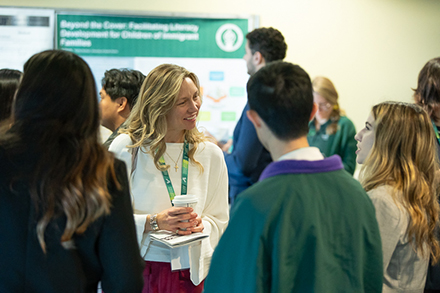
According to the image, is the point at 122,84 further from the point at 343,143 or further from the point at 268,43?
the point at 343,143

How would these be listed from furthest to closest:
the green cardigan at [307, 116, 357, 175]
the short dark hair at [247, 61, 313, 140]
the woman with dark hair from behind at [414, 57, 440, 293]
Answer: the green cardigan at [307, 116, 357, 175] < the woman with dark hair from behind at [414, 57, 440, 293] < the short dark hair at [247, 61, 313, 140]

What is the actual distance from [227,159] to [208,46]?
2023 mm

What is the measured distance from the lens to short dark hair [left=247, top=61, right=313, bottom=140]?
1093mm

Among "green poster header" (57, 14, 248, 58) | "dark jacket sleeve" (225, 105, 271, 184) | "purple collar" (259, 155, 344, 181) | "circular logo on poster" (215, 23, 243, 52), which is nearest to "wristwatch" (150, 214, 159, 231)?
"purple collar" (259, 155, 344, 181)

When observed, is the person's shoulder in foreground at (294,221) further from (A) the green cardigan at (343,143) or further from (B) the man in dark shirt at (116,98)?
(A) the green cardigan at (343,143)

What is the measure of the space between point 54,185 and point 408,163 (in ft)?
4.34

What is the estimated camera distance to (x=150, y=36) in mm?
4480

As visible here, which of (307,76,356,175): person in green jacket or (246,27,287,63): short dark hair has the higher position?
(246,27,287,63): short dark hair

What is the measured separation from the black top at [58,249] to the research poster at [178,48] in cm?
357

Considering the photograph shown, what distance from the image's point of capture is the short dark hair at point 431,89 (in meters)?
2.19

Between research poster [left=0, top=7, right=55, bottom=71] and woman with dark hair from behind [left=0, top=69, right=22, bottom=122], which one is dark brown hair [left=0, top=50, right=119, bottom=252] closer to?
woman with dark hair from behind [left=0, top=69, right=22, bottom=122]

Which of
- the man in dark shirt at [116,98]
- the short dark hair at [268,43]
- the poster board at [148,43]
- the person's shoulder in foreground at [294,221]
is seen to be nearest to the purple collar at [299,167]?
the person's shoulder in foreground at [294,221]

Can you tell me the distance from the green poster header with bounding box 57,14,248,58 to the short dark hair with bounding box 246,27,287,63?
1.46m

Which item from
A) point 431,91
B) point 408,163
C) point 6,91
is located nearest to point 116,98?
point 6,91
